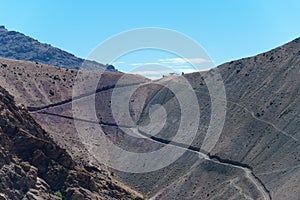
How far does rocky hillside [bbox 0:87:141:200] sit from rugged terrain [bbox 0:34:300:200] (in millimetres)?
25445

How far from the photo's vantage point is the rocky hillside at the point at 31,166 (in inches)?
2291

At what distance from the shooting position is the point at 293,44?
138 meters

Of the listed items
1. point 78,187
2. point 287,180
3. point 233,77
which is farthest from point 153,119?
point 78,187

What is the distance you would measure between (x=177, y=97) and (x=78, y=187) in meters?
82.5

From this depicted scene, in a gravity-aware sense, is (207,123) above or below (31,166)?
above

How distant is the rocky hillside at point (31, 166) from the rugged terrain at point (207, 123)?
25445 millimetres

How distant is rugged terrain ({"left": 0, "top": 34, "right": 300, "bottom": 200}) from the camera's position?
89.4m

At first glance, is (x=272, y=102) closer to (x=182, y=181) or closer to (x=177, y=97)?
(x=182, y=181)

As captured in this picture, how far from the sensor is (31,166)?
61.6 meters

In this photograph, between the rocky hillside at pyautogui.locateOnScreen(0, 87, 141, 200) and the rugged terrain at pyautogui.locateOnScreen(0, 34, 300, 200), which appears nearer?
the rocky hillside at pyautogui.locateOnScreen(0, 87, 141, 200)

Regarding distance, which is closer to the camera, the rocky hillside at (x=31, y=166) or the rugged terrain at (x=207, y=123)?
the rocky hillside at (x=31, y=166)

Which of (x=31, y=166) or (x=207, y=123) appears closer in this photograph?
(x=31, y=166)

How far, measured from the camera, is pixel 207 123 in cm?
11794

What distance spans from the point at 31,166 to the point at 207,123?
62.2 meters
